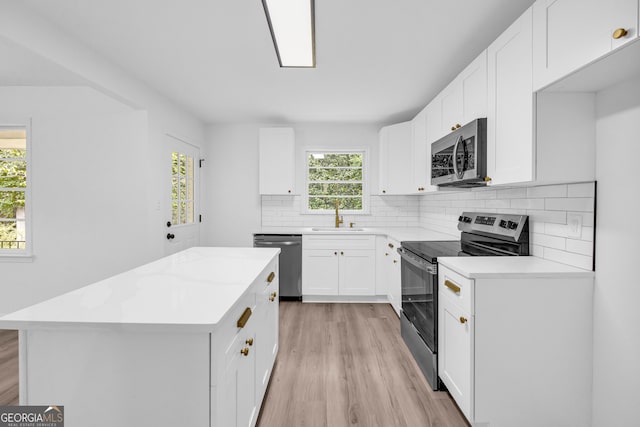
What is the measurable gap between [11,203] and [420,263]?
411 cm

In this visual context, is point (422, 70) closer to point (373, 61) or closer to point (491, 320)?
point (373, 61)

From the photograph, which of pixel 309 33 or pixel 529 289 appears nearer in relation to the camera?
pixel 529 289

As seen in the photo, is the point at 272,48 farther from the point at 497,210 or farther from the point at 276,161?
the point at 497,210

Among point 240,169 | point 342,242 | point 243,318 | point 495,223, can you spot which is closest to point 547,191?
point 495,223

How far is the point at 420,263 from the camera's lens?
2.29m

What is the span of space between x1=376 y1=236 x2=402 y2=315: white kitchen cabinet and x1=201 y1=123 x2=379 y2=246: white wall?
86 centimetres

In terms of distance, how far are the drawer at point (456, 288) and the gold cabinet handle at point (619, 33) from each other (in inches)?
44.6

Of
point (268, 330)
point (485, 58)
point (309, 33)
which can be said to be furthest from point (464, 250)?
point (309, 33)

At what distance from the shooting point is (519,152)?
66.2 inches

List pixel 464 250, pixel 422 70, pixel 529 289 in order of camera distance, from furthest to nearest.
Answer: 1. pixel 422 70
2. pixel 464 250
3. pixel 529 289

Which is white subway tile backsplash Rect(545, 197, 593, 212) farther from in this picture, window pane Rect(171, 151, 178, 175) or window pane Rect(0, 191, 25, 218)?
window pane Rect(0, 191, 25, 218)

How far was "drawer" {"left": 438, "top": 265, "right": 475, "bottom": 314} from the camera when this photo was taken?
164 cm

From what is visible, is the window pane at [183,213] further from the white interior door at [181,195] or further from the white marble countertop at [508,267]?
the white marble countertop at [508,267]

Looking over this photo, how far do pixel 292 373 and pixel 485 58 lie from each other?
8.23ft
